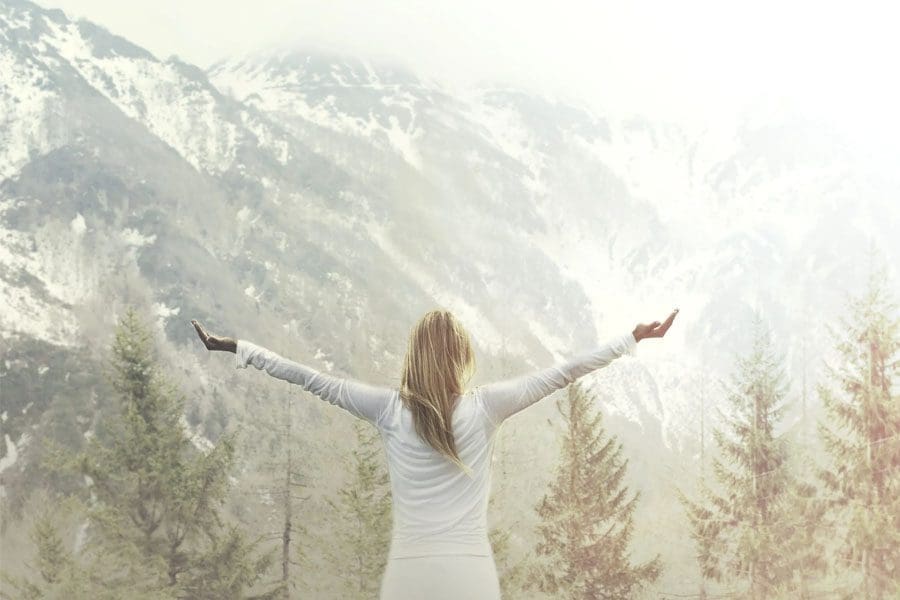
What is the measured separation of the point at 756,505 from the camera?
5.94 m

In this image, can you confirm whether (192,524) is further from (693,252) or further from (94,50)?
(693,252)

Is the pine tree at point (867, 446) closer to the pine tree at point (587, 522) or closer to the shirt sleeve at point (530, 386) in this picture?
the pine tree at point (587, 522)

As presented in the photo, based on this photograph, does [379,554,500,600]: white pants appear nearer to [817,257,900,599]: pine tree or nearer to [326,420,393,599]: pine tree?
[326,420,393,599]: pine tree

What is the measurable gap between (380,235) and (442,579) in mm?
4241

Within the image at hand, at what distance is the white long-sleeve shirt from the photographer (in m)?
2.18

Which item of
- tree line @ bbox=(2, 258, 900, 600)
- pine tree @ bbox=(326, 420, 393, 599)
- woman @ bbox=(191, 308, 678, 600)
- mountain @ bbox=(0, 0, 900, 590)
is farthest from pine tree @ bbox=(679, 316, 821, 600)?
woman @ bbox=(191, 308, 678, 600)

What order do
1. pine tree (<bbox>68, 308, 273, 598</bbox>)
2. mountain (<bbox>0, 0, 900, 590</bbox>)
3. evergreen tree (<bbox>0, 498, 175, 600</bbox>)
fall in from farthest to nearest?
mountain (<bbox>0, 0, 900, 590</bbox>) → pine tree (<bbox>68, 308, 273, 598</bbox>) → evergreen tree (<bbox>0, 498, 175, 600</bbox>)

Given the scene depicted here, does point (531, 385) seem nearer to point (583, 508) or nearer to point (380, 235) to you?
point (583, 508)

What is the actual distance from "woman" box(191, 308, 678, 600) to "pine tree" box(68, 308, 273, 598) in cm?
371

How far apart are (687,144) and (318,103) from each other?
2342mm

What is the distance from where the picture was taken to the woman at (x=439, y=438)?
7.10 feet

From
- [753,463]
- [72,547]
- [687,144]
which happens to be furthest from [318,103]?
[753,463]

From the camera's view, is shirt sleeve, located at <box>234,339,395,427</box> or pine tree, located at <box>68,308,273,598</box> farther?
pine tree, located at <box>68,308,273,598</box>

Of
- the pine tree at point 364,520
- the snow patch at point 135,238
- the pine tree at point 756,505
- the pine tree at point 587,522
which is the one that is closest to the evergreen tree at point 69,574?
the pine tree at point 364,520
